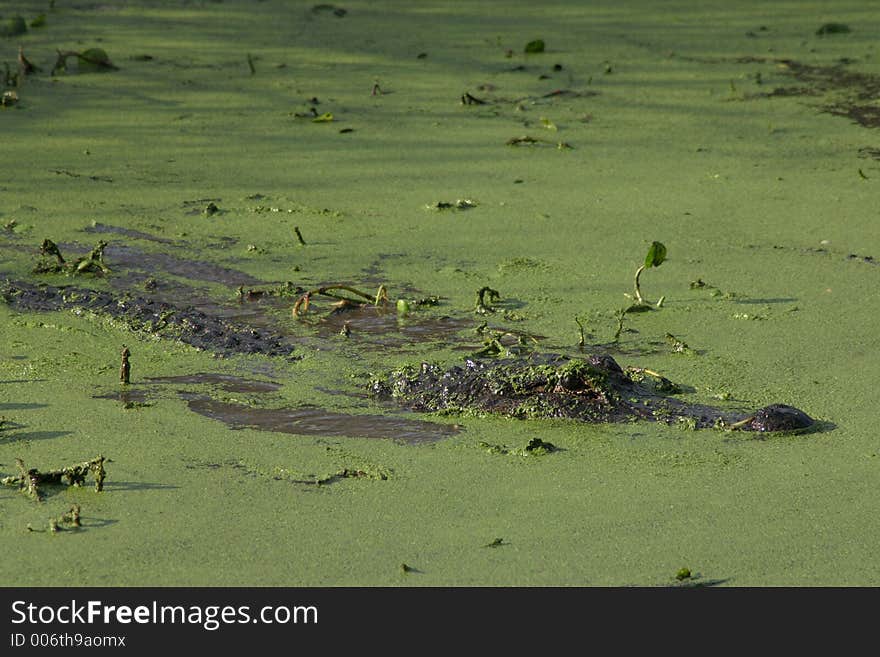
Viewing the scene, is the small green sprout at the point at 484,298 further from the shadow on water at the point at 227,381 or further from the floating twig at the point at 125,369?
the floating twig at the point at 125,369

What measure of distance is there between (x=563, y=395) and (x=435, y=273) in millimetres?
860

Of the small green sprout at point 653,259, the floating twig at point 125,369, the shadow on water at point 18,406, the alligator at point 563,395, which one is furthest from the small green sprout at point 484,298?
the shadow on water at point 18,406

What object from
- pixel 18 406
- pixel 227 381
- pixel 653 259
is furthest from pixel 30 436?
pixel 653 259

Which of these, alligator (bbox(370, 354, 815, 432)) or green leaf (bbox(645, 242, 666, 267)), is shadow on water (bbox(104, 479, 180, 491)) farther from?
green leaf (bbox(645, 242, 666, 267))

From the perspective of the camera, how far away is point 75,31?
546 centimetres

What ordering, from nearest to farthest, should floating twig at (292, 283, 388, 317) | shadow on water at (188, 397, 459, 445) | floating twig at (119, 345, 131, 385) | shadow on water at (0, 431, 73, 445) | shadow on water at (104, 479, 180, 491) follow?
shadow on water at (104, 479, 180, 491) → shadow on water at (0, 431, 73, 445) → shadow on water at (188, 397, 459, 445) → floating twig at (119, 345, 131, 385) → floating twig at (292, 283, 388, 317)

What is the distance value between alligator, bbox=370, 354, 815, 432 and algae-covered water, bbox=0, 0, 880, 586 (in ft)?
0.13

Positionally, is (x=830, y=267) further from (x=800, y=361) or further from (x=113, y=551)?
(x=113, y=551)

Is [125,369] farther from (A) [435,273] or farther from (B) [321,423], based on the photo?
(A) [435,273]

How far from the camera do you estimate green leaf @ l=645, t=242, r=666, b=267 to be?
11.0 ft

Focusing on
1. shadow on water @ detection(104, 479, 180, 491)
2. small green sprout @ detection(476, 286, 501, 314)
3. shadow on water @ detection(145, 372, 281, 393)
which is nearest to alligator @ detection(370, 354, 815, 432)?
shadow on water @ detection(145, 372, 281, 393)

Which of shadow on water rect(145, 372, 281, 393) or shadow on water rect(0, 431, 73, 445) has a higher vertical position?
shadow on water rect(0, 431, 73, 445)

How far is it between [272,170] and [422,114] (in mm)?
694

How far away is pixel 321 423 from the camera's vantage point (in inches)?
109
